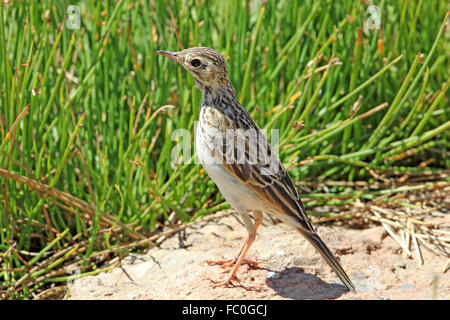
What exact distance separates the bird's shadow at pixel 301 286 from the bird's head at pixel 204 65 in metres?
1.20

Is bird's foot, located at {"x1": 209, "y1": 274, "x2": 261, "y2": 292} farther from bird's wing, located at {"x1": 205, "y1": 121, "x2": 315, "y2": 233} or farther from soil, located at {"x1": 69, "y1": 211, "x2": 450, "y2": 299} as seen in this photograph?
bird's wing, located at {"x1": 205, "y1": 121, "x2": 315, "y2": 233}

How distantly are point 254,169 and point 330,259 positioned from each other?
65 centimetres

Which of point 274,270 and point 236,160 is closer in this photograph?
point 236,160

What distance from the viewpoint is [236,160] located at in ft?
11.0

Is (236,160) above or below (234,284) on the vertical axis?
above

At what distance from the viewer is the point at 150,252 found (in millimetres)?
4023

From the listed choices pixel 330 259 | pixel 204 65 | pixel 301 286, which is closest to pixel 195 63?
pixel 204 65

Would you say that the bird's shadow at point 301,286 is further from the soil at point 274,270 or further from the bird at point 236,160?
the bird at point 236,160

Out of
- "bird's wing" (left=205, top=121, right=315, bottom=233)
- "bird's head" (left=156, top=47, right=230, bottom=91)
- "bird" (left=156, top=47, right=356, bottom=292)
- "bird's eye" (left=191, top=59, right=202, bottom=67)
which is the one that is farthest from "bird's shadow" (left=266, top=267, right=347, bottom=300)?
"bird's eye" (left=191, top=59, right=202, bottom=67)

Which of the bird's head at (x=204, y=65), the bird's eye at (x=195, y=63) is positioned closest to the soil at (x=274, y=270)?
the bird's head at (x=204, y=65)

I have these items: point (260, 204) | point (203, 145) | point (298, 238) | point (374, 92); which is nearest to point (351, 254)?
point (298, 238)

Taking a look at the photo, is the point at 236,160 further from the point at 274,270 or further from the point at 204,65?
the point at 274,270

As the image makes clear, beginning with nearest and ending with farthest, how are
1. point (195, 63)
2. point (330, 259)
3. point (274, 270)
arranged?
point (330, 259), point (195, 63), point (274, 270)

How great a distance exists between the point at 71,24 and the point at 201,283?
2.20 m
